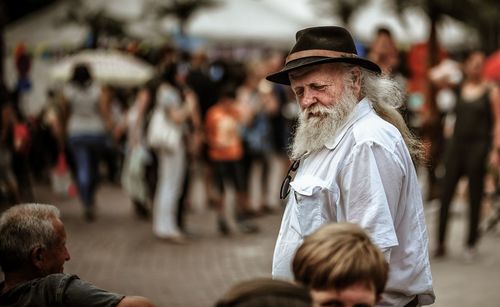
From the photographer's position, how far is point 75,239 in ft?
33.9

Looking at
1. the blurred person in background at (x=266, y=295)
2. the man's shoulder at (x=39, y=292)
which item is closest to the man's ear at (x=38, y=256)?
the man's shoulder at (x=39, y=292)

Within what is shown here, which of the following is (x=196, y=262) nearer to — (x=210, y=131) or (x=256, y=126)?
(x=210, y=131)

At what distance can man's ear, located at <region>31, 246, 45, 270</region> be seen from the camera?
338cm

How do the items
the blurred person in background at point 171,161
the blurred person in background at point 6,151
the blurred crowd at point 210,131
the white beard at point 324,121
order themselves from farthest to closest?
the blurred person in background at point 171,161
the blurred person in background at point 6,151
the blurred crowd at point 210,131
the white beard at point 324,121

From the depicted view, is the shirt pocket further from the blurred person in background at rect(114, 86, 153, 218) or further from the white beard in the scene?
the blurred person in background at rect(114, 86, 153, 218)

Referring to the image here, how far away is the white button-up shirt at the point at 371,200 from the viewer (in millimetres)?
3166

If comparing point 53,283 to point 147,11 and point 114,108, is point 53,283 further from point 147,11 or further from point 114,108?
point 147,11

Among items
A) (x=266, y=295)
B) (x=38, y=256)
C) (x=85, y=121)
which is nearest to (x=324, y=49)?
(x=38, y=256)

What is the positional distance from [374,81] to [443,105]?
11984mm

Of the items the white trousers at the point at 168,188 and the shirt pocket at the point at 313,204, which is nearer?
the shirt pocket at the point at 313,204

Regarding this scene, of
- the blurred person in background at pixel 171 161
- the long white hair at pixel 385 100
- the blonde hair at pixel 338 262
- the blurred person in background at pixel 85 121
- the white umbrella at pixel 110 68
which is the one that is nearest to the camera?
the blonde hair at pixel 338 262

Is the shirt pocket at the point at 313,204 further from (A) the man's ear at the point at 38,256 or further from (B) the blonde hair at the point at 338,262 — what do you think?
(A) the man's ear at the point at 38,256

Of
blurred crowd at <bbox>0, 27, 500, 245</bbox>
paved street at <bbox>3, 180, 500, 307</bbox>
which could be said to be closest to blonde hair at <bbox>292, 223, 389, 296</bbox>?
paved street at <bbox>3, 180, 500, 307</bbox>

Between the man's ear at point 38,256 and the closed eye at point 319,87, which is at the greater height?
the closed eye at point 319,87
